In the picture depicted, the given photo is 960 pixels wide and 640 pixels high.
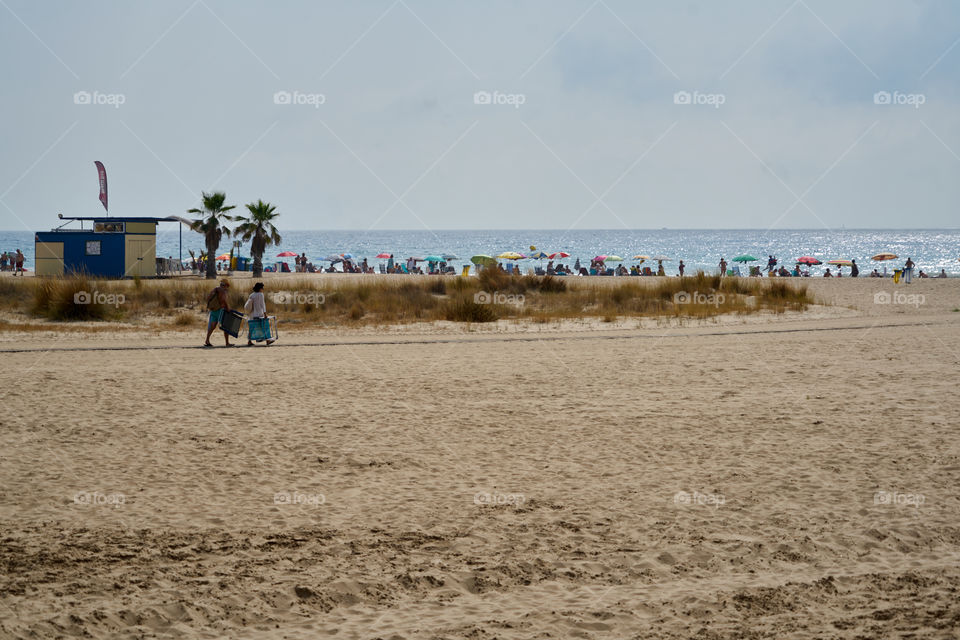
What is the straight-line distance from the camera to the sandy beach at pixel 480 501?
204 inches

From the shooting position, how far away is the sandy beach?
5.18 m

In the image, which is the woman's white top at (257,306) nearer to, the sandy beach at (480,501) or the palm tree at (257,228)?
the sandy beach at (480,501)

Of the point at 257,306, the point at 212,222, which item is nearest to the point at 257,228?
the point at 212,222

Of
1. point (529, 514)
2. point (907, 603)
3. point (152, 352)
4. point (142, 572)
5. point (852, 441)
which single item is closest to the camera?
point (907, 603)

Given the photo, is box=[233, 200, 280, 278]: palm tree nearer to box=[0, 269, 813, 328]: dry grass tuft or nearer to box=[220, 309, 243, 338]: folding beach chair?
box=[0, 269, 813, 328]: dry grass tuft

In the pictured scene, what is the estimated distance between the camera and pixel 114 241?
38.5 metres

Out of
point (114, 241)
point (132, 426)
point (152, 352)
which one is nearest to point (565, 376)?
point (132, 426)

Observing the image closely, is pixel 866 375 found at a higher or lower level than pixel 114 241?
lower

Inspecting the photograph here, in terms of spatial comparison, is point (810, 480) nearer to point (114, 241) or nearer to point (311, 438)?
point (311, 438)

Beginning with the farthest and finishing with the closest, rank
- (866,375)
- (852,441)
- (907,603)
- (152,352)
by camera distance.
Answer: (152,352), (866,375), (852,441), (907,603)

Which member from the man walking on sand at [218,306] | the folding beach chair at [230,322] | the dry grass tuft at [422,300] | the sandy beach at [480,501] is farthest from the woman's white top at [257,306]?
the dry grass tuft at [422,300]

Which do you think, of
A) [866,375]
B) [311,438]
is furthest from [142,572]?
[866,375]

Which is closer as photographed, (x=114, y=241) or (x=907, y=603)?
(x=907, y=603)

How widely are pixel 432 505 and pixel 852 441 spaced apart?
4.46 meters
